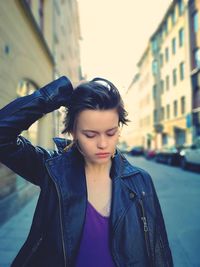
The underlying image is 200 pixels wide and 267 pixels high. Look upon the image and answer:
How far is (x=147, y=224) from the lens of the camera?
1.44 meters

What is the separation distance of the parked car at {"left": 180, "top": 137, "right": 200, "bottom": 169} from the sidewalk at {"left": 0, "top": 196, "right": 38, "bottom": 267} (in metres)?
10.1

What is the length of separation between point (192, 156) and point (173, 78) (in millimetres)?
17820

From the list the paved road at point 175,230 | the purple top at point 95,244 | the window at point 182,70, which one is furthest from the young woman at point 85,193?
the window at point 182,70

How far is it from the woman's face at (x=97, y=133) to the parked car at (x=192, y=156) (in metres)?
13.3

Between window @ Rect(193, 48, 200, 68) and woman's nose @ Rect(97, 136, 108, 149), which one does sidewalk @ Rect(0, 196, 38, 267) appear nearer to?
woman's nose @ Rect(97, 136, 108, 149)

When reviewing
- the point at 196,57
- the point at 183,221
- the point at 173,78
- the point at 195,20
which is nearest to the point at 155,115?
the point at 173,78

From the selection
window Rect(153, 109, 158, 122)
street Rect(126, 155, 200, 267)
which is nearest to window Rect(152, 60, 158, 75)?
window Rect(153, 109, 158, 122)

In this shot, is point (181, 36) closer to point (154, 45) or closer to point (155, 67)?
point (155, 67)

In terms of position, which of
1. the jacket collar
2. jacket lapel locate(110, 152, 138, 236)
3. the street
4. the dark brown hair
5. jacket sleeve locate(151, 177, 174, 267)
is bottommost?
the street

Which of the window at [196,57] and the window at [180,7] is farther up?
the window at [180,7]

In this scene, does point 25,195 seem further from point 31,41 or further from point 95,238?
point 95,238

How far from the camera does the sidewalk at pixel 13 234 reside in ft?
12.2

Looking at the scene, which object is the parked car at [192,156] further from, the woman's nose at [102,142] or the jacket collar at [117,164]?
the woman's nose at [102,142]

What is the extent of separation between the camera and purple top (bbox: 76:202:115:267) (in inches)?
53.0
